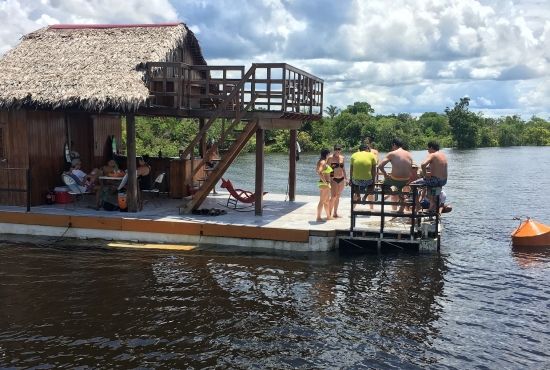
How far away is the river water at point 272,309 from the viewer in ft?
25.9

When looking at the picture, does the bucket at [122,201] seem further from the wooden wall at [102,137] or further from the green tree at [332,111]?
the green tree at [332,111]

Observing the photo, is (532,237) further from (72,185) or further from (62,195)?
(62,195)

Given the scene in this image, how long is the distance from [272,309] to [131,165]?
6.41 m

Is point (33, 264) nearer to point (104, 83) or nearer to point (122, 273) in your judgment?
point (122, 273)

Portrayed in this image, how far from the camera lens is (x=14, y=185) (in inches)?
582

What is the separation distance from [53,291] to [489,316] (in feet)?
24.9

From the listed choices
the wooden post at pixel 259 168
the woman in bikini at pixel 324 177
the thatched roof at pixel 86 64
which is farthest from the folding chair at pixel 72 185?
the woman in bikini at pixel 324 177

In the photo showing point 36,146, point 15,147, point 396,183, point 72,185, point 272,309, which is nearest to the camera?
point 272,309

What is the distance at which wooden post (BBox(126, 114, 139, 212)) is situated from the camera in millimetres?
14188

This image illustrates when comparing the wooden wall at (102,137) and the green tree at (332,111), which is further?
the green tree at (332,111)

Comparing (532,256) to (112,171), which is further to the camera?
(112,171)

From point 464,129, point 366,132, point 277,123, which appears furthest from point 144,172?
point 464,129

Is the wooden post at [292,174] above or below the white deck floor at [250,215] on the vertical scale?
above

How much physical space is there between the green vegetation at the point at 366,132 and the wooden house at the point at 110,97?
87.7 feet
